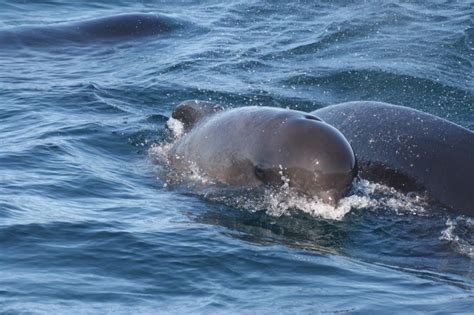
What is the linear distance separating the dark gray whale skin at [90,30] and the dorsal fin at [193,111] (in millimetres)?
8830

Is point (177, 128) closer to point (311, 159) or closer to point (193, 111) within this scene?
point (193, 111)

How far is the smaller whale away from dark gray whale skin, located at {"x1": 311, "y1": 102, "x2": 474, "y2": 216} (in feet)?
4.02

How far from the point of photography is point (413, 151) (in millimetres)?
13422

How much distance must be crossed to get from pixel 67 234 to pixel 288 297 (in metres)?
2.85

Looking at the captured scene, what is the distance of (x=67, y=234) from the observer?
1194 centimetres

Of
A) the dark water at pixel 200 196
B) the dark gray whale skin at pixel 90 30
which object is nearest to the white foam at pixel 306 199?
the dark water at pixel 200 196

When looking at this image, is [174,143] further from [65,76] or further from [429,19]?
[429,19]

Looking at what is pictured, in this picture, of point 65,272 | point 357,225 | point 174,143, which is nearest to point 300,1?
point 174,143

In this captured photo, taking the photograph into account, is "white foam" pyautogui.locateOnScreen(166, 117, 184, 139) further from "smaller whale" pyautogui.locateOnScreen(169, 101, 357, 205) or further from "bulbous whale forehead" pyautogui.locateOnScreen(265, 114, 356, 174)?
"bulbous whale forehead" pyautogui.locateOnScreen(265, 114, 356, 174)

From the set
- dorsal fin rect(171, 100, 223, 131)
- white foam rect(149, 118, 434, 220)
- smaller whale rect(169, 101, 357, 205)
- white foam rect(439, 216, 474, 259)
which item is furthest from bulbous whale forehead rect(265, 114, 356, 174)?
dorsal fin rect(171, 100, 223, 131)

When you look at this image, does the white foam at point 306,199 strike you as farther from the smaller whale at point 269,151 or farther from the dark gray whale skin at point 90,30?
the dark gray whale skin at point 90,30

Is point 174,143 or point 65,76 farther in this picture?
point 65,76

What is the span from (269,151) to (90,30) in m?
12.8

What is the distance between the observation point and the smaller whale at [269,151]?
12.2 meters
